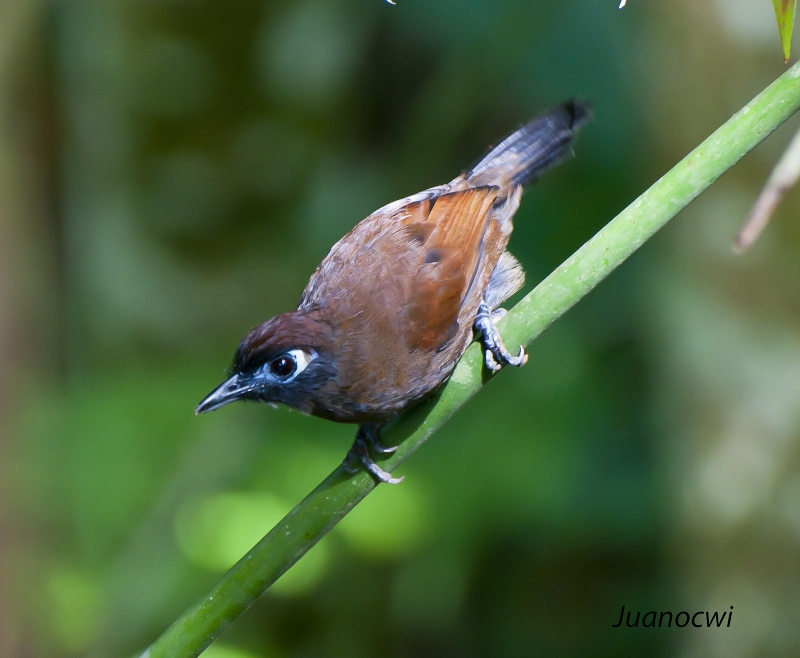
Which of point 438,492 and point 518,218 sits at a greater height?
point 518,218

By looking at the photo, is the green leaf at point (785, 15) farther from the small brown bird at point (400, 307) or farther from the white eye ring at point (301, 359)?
the white eye ring at point (301, 359)

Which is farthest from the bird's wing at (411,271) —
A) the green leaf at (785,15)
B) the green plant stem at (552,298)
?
the green leaf at (785,15)

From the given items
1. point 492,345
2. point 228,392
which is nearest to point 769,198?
point 492,345

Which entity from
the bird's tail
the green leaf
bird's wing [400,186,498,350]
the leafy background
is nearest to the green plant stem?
the green leaf

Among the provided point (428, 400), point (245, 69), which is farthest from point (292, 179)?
point (428, 400)

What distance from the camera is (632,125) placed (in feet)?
12.9

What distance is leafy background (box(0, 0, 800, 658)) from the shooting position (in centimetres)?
367

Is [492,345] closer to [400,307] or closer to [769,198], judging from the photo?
[400,307]

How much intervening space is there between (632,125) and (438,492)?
6.64 ft

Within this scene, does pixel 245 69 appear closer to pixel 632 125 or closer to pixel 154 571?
pixel 632 125

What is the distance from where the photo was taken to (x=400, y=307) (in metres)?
2.56

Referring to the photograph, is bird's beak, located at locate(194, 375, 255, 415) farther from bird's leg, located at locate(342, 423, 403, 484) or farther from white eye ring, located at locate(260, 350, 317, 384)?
bird's leg, located at locate(342, 423, 403, 484)

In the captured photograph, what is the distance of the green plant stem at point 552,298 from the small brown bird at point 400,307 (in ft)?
0.65

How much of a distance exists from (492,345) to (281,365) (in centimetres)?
60
